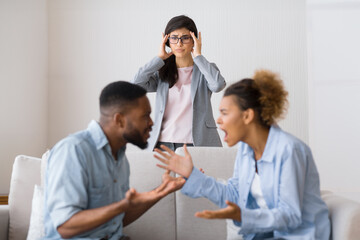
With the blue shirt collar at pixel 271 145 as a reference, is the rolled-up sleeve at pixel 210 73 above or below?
above

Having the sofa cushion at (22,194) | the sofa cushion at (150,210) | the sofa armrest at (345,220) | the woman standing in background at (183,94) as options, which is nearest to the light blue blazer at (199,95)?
the woman standing in background at (183,94)

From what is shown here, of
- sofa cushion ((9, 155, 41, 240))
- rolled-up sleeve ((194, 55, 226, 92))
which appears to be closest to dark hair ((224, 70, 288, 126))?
rolled-up sleeve ((194, 55, 226, 92))

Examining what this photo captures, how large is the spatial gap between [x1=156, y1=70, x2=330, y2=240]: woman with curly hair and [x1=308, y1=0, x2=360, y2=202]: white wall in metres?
2.68

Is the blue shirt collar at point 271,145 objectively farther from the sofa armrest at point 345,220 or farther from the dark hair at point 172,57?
the dark hair at point 172,57

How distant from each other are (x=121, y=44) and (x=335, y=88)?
2.04m

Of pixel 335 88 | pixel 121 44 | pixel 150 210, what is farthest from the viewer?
pixel 335 88

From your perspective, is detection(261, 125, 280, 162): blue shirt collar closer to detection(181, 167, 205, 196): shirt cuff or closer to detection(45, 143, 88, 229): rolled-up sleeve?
detection(181, 167, 205, 196): shirt cuff

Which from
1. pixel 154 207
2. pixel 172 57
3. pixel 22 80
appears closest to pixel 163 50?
pixel 172 57

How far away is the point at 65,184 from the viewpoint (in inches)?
64.4

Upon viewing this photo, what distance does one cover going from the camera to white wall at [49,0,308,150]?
4379mm

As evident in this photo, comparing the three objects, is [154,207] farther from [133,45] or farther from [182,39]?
[133,45]

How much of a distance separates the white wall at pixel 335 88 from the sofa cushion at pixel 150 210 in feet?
7.98

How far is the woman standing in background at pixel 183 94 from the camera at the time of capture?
284 centimetres

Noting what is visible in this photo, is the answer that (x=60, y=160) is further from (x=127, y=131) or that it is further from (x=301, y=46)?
(x=301, y=46)
